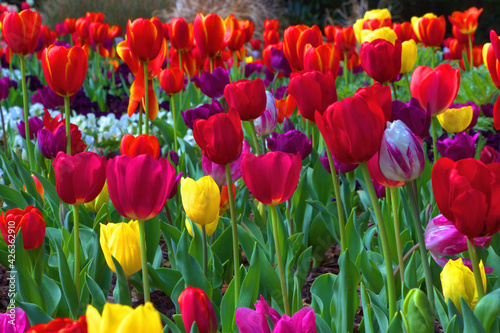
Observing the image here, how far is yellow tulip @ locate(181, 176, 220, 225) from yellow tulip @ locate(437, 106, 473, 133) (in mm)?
1122

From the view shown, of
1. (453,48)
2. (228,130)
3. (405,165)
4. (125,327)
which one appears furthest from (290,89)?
(453,48)

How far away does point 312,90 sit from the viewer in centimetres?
122

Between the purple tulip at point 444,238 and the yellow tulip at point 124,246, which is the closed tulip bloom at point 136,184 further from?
the purple tulip at point 444,238

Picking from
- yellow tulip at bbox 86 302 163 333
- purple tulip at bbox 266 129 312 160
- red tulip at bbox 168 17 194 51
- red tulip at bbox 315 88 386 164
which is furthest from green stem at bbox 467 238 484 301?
red tulip at bbox 168 17 194 51

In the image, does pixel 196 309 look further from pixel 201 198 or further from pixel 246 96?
pixel 246 96

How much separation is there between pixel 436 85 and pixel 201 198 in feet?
2.45

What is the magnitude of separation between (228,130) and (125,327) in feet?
2.13

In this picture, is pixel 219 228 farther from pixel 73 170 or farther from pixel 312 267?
pixel 73 170

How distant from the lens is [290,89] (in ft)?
4.05

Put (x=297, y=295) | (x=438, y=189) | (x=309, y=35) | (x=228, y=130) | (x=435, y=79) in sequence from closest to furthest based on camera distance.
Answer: (x=438, y=189)
(x=228, y=130)
(x=297, y=295)
(x=435, y=79)
(x=309, y=35)

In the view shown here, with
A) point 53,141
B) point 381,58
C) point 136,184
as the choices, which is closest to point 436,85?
point 381,58

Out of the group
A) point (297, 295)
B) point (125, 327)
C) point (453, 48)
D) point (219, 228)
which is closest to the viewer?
point (125, 327)

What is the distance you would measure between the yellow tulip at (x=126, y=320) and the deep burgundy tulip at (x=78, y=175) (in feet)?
2.13

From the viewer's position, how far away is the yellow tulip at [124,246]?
1.13 m
